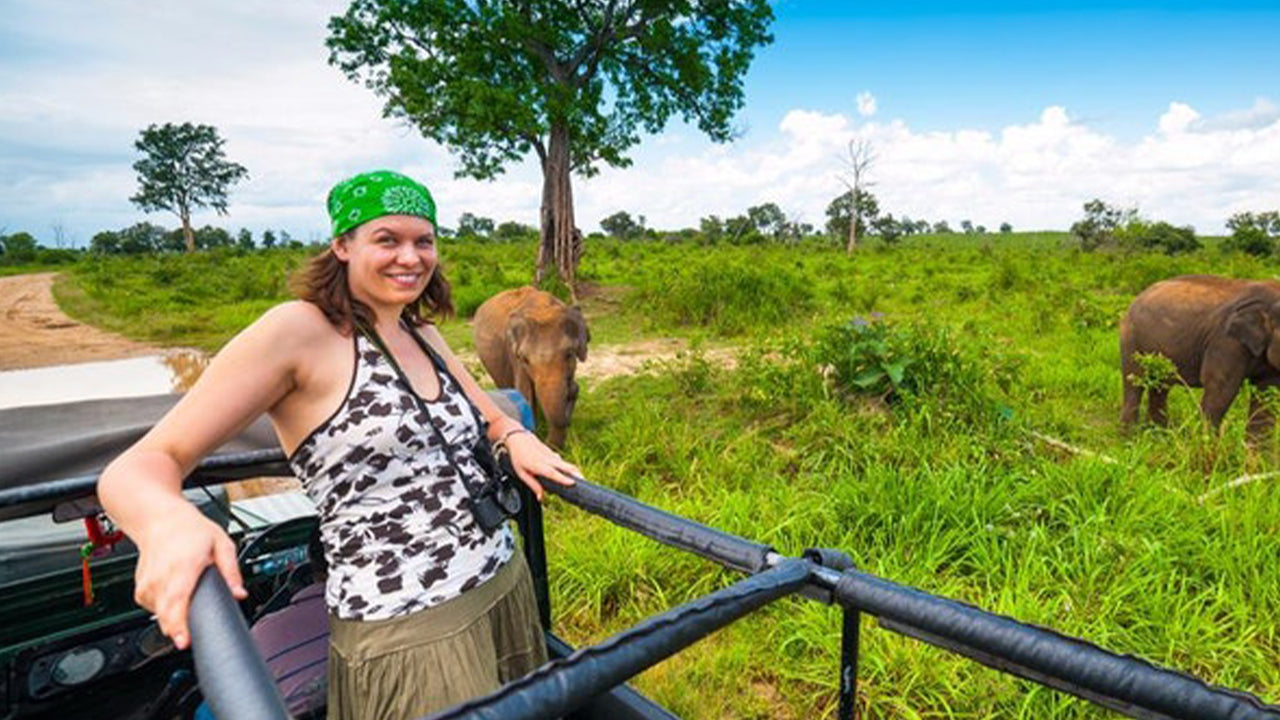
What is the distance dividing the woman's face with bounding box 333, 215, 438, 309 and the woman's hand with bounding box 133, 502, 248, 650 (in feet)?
2.05

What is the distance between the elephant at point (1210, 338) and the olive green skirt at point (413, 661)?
6.37m

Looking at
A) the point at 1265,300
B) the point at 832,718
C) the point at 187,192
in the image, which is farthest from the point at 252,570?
the point at 187,192

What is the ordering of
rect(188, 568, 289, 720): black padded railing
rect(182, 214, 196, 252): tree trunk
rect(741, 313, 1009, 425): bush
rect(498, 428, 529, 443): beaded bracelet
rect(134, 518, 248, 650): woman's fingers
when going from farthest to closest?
rect(182, 214, 196, 252): tree trunk < rect(741, 313, 1009, 425): bush < rect(498, 428, 529, 443): beaded bracelet < rect(134, 518, 248, 650): woman's fingers < rect(188, 568, 289, 720): black padded railing

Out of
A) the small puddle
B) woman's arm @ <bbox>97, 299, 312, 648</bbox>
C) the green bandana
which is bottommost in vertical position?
→ the small puddle

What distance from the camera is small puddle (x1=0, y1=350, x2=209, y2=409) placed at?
136 inches

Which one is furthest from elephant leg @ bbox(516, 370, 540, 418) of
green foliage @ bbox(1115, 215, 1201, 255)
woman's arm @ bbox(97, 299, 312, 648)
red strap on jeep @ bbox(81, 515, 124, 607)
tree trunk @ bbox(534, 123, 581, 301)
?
green foliage @ bbox(1115, 215, 1201, 255)

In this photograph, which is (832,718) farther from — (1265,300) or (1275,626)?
(1265,300)

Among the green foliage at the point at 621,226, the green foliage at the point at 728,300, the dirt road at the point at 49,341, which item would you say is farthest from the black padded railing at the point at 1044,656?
the green foliage at the point at 621,226

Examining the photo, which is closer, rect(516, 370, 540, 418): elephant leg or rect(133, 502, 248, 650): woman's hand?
rect(133, 502, 248, 650): woman's hand

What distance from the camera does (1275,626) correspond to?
109 inches

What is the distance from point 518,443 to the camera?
1.70m

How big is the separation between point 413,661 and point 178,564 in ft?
2.17

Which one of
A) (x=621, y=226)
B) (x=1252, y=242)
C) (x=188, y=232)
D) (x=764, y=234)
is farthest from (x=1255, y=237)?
(x=188, y=232)

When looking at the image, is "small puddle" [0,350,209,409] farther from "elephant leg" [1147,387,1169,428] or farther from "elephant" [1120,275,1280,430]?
"elephant leg" [1147,387,1169,428]
